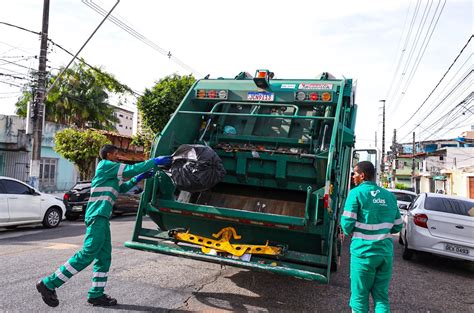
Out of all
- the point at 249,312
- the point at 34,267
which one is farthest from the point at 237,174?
the point at 34,267

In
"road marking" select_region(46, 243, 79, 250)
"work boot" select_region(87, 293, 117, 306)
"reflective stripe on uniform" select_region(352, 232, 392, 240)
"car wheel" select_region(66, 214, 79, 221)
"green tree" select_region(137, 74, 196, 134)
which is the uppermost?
"green tree" select_region(137, 74, 196, 134)

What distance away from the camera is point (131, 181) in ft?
14.8

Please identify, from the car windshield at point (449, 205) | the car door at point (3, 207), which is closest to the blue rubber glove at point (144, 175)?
the car windshield at point (449, 205)

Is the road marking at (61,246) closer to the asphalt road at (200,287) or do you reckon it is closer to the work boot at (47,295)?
the asphalt road at (200,287)

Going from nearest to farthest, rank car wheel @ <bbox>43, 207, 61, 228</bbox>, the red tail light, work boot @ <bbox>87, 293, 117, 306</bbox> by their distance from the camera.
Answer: work boot @ <bbox>87, 293, 117, 306</bbox> → the red tail light → car wheel @ <bbox>43, 207, 61, 228</bbox>

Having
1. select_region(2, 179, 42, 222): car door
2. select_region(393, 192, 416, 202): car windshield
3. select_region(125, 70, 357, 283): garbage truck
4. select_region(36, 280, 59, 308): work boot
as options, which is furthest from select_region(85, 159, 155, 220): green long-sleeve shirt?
select_region(393, 192, 416, 202): car windshield

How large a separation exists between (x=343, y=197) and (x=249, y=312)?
2.02 meters

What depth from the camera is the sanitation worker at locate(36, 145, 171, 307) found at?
3861 mm

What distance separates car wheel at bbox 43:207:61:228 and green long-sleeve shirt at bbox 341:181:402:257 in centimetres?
897

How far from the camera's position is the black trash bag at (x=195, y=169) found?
415 centimetres

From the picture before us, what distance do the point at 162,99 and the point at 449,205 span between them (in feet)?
33.6

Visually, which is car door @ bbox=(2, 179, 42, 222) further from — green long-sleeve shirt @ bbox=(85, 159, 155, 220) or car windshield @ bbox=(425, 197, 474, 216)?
car windshield @ bbox=(425, 197, 474, 216)

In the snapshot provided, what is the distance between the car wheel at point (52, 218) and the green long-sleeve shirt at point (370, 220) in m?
8.97

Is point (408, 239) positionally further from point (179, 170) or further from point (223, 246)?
point (179, 170)
